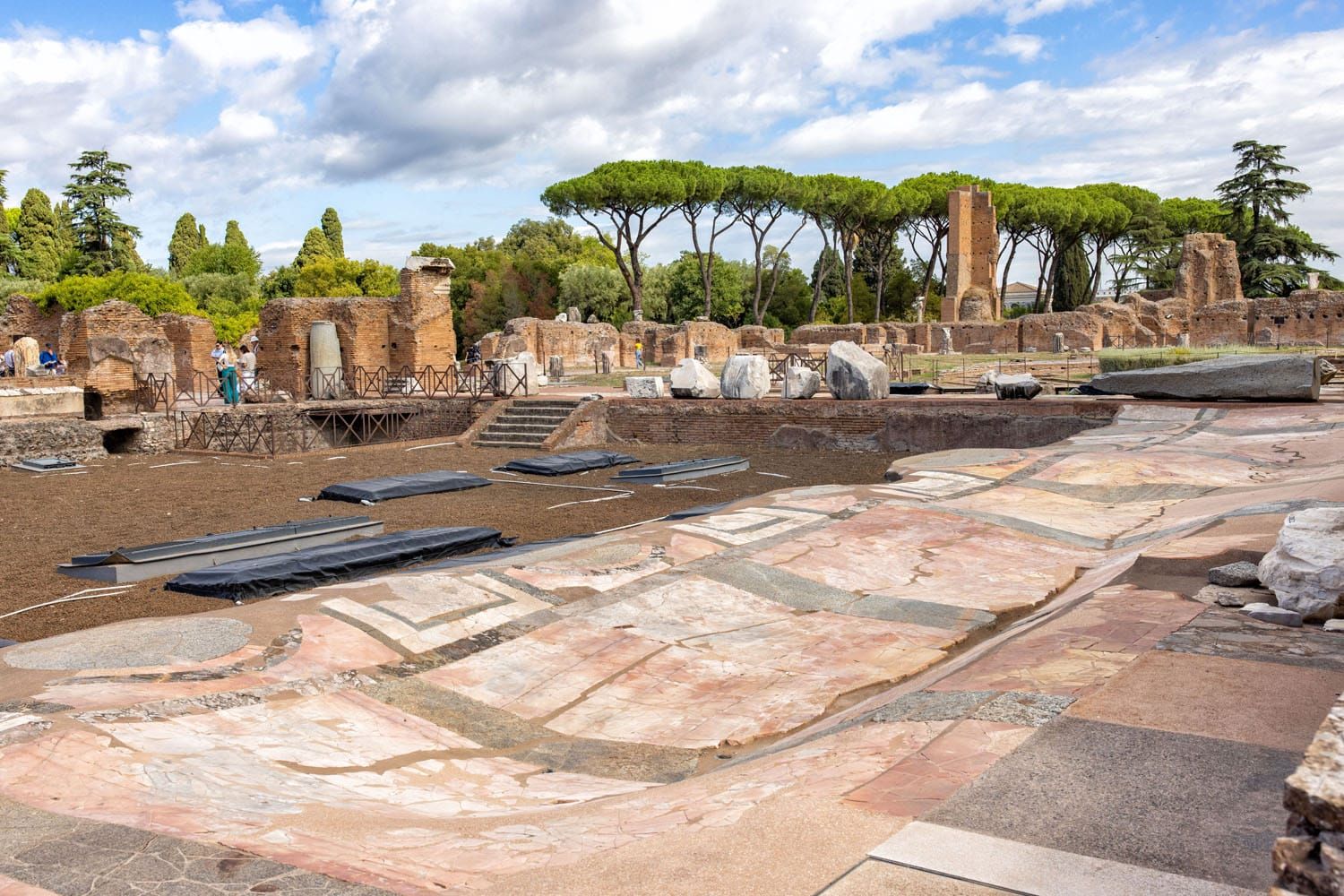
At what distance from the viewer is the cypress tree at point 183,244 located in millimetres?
59125

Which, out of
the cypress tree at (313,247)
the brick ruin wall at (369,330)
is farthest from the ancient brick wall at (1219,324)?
the cypress tree at (313,247)

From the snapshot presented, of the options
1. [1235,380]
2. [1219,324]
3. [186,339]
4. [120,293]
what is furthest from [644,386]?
[1219,324]

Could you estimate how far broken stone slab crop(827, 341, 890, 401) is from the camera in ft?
54.2

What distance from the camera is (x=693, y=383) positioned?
17641 millimetres

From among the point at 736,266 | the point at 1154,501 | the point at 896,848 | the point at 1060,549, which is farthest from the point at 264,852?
the point at 736,266

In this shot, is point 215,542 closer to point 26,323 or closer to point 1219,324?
point 26,323

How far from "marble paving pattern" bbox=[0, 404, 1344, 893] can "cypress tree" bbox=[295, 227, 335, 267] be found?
52.5 metres

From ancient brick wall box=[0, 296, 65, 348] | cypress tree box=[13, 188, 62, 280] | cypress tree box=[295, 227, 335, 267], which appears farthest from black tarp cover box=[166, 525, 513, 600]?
cypress tree box=[295, 227, 335, 267]

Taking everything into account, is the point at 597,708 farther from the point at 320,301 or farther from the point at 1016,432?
the point at 320,301

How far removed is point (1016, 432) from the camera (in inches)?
573

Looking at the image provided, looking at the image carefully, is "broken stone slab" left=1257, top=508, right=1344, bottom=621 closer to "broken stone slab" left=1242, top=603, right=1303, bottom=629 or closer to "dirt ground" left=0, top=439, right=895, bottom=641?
"broken stone slab" left=1242, top=603, right=1303, bottom=629

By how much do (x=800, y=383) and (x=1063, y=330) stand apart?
23742mm

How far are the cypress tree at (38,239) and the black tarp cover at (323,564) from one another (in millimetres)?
44442

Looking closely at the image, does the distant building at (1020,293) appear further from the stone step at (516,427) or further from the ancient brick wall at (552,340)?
the stone step at (516,427)
